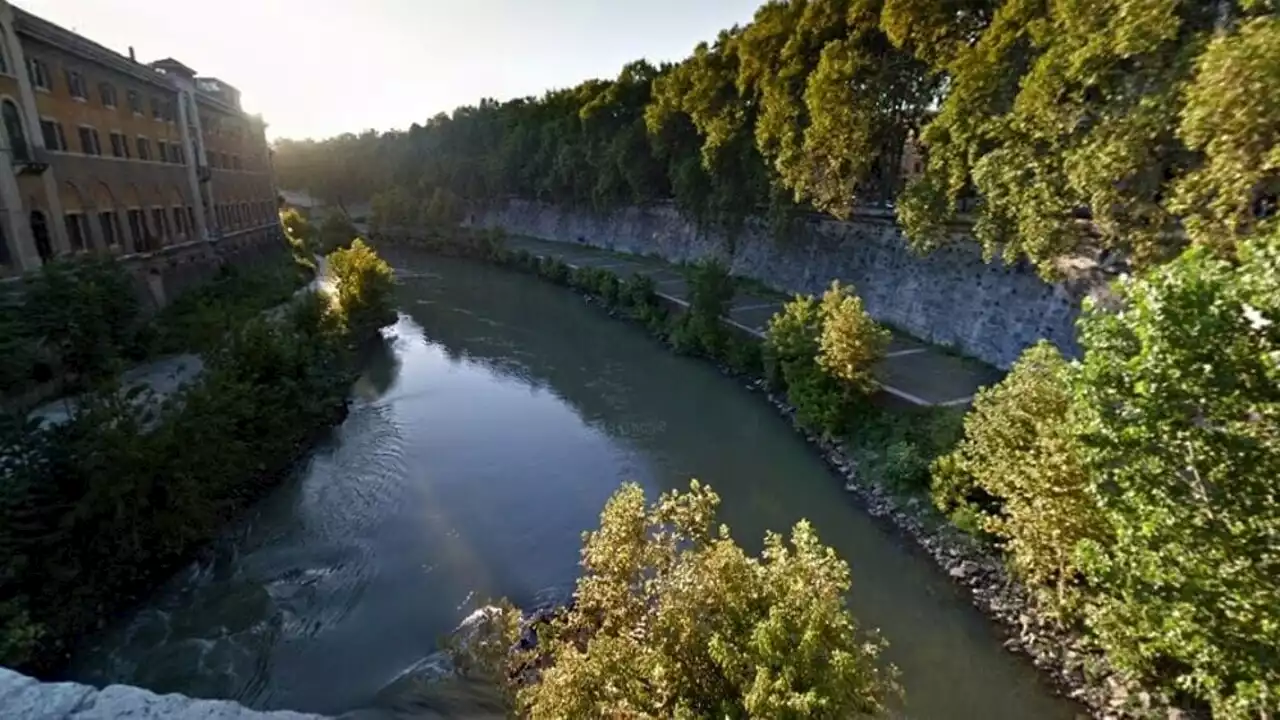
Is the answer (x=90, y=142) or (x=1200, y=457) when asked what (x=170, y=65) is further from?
(x=1200, y=457)

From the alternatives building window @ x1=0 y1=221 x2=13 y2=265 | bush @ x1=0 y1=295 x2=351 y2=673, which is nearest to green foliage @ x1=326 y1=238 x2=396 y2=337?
building window @ x1=0 y1=221 x2=13 y2=265

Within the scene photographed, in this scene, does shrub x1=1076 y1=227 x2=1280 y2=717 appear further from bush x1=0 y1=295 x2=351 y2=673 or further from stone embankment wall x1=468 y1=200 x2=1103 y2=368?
bush x1=0 y1=295 x2=351 y2=673

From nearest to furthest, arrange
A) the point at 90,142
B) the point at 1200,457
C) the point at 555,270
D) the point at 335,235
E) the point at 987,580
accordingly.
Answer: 1. the point at 1200,457
2. the point at 987,580
3. the point at 90,142
4. the point at 555,270
5. the point at 335,235

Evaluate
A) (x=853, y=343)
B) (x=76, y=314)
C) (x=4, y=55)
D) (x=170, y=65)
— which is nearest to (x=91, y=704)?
(x=76, y=314)

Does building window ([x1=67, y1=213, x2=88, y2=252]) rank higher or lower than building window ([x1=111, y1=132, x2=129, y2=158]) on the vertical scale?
lower

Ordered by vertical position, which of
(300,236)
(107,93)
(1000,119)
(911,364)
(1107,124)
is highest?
(107,93)

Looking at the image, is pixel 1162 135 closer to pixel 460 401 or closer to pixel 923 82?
pixel 923 82
